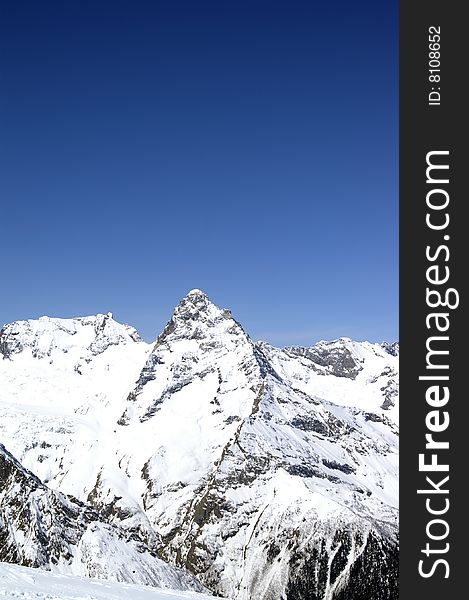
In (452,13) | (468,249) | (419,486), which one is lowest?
(419,486)

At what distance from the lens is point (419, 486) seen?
19.5 metres

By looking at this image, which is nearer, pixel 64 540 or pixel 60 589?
pixel 60 589

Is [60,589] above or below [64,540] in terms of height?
above

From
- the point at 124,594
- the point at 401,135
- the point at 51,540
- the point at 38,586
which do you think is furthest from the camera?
the point at 51,540

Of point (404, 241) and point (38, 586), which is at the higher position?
point (404, 241)

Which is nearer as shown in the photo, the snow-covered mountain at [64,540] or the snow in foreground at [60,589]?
the snow in foreground at [60,589]

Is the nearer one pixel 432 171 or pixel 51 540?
pixel 432 171

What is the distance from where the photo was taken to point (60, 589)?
138 feet

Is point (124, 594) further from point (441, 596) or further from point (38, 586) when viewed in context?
point (441, 596)

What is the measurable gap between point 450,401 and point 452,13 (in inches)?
521

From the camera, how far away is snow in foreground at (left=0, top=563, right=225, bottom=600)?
36388 mm

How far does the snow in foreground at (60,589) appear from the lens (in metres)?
36.4

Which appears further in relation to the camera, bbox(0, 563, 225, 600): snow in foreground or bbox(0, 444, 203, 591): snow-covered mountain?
bbox(0, 444, 203, 591): snow-covered mountain

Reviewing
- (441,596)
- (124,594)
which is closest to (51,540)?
(124,594)
